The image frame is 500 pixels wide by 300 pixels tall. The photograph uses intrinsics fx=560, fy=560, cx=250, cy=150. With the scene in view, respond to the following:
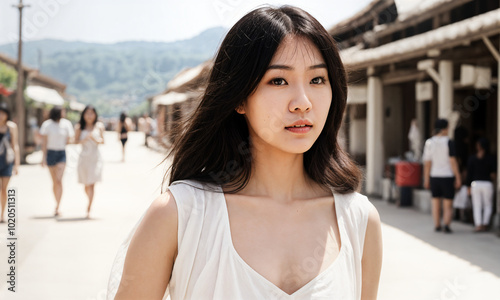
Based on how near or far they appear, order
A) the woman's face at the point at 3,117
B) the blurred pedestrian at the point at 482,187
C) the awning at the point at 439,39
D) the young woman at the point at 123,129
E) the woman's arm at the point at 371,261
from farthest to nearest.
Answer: the young woman at the point at 123,129 → the blurred pedestrian at the point at 482,187 → the woman's face at the point at 3,117 → the awning at the point at 439,39 → the woman's arm at the point at 371,261

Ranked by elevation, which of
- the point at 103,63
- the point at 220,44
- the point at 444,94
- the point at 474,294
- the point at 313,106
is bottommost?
the point at 474,294

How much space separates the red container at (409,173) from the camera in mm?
10828

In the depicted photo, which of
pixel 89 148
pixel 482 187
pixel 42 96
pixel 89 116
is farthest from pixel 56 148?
pixel 42 96

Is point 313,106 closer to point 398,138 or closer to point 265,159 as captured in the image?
point 265,159

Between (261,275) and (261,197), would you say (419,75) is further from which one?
(261,275)

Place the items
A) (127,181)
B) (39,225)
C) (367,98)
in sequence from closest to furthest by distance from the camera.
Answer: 1. (39,225)
2. (367,98)
3. (127,181)

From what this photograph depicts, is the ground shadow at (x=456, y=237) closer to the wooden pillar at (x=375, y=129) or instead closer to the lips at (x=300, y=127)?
the wooden pillar at (x=375, y=129)

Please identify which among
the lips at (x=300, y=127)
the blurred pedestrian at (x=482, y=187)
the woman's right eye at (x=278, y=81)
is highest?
the woman's right eye at (x=278, y=81)

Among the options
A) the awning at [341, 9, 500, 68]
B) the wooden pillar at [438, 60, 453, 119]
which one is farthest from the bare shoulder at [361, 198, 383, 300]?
the wooden pillar at [438, 60, 453, 119]

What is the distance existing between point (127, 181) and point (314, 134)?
12348mm

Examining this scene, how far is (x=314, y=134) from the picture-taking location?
1.59 metres

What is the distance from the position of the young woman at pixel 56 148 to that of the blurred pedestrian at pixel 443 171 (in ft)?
17.9

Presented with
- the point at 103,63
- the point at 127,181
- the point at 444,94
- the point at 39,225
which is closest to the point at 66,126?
the point at 39,225

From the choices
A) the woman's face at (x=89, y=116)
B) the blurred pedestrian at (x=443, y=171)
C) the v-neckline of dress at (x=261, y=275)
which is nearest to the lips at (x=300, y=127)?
the v-neckline of dress at (x=261, y=275)
